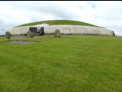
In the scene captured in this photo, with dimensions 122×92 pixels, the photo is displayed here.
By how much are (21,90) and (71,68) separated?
262cm

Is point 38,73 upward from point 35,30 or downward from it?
downward

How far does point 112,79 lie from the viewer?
3.68 meters

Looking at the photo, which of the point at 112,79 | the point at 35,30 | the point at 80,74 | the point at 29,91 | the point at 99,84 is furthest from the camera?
the point at 35,30

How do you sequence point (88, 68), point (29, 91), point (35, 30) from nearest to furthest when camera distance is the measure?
1. point (29, 91)
2. point (88, 68)
3. point (35, 30)

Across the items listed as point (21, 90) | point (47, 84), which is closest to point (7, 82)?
point (21, 90)

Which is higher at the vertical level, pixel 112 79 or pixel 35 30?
pixel 35 30

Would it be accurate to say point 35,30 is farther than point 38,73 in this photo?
Yes

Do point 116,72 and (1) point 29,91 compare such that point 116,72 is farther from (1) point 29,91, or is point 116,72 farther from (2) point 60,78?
(1) point 29,91

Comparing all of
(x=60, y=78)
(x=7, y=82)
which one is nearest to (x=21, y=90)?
(x=7, y=82)

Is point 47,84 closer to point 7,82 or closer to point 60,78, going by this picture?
point 60,78

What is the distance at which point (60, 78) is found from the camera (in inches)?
149

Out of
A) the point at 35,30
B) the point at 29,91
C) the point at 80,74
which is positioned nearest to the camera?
the point at 29,91

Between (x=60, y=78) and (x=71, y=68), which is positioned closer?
(x=60, y=78)

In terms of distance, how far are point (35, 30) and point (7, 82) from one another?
121 ft
